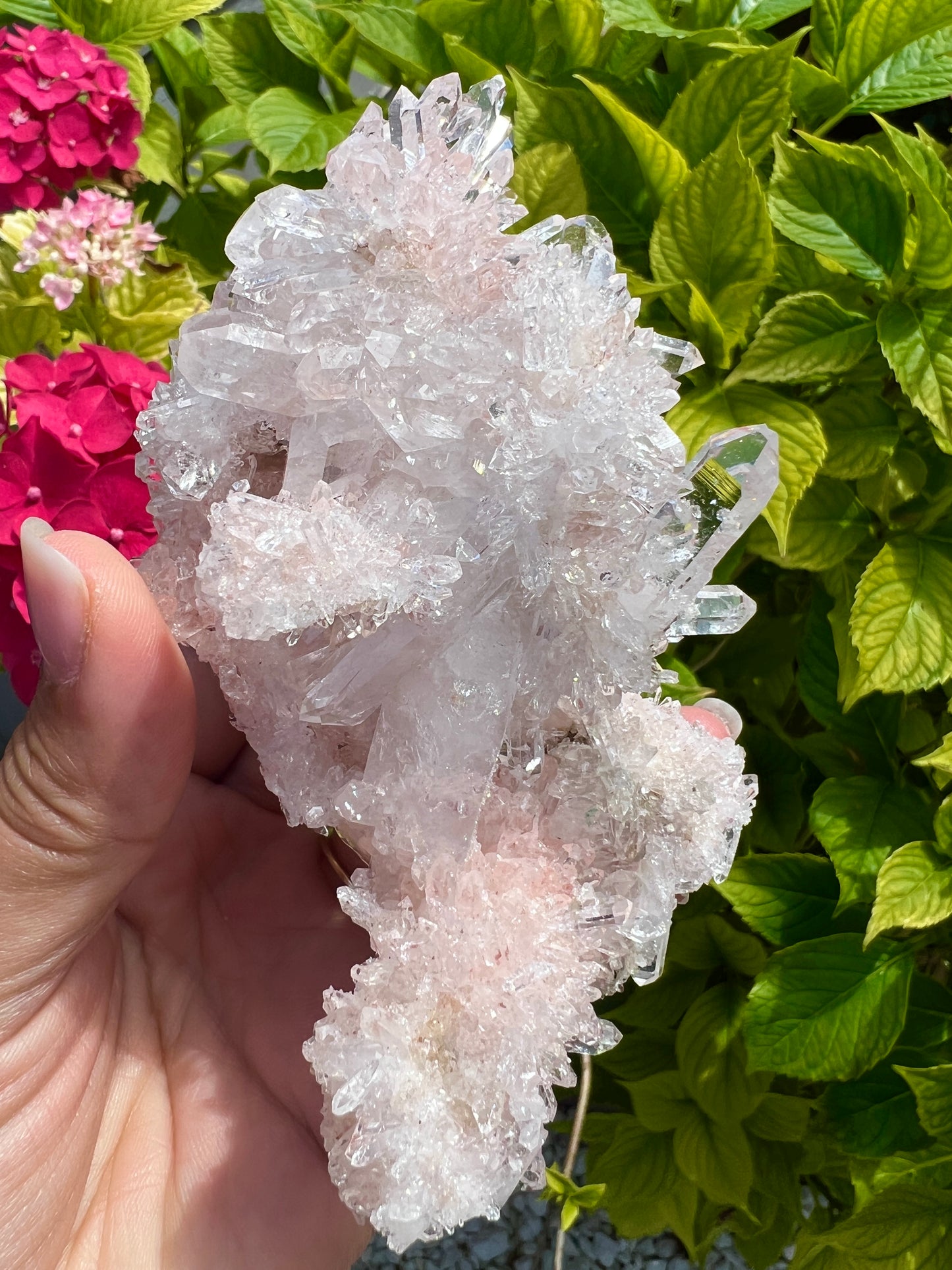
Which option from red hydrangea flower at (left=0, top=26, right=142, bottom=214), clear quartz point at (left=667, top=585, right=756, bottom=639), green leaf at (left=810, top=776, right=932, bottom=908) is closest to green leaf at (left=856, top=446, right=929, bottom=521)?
green leaf at (left=810, top=776, right=932, bottom=908)

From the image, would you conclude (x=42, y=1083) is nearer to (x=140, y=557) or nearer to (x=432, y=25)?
(x=140, y=557)

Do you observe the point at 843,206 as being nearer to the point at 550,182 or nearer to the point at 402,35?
the point at 550,182

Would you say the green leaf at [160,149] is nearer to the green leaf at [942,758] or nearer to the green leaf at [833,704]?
the green leaf at [833,704]

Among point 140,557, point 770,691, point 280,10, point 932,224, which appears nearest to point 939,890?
point 770,691

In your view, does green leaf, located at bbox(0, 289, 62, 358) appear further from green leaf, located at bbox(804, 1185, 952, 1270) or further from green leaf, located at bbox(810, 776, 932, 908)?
green leaf, located at bbox(804, 1185, 952, 1270)

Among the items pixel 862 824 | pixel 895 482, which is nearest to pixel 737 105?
pixel 895 482

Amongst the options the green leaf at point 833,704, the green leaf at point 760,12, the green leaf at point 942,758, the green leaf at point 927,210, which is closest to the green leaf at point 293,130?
the green leaf at point 760,12
